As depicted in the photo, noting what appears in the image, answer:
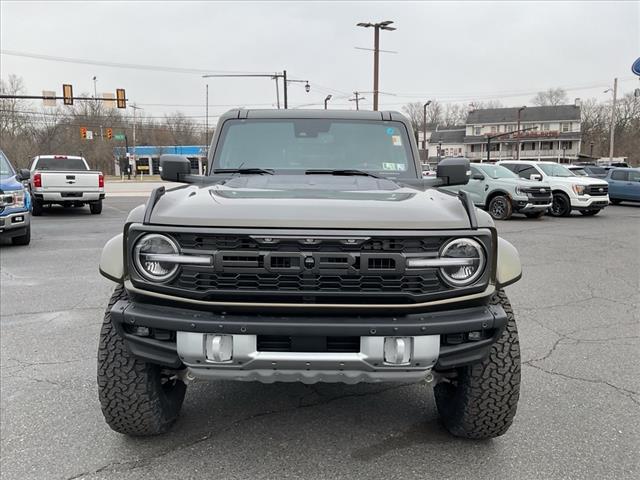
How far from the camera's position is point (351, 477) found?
8.14ft

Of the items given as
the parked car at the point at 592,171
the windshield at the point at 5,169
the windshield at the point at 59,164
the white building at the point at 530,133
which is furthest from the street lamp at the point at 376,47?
the white building at the point at 530,133

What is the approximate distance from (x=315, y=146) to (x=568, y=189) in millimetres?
14551

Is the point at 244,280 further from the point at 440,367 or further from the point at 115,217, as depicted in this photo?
the point at 115,217

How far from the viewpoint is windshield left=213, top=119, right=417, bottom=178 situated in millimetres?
3768

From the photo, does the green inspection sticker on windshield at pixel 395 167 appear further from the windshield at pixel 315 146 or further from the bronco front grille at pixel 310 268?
the bronco front grille at pixel 310 268

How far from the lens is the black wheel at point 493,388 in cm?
252

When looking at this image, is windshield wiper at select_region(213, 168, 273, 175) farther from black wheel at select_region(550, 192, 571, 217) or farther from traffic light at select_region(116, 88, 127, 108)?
traffic light at select_region(116, 88, 127, 108)

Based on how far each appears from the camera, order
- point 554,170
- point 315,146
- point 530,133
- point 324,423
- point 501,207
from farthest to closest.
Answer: point 530,133 < point 554,170 < point 501,207 < point 315,146 < point 324,423

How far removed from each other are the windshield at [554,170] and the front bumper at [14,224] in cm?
1474

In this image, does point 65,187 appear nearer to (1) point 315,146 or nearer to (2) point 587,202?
(1) point 315,146

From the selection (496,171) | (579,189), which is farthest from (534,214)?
(496,171)

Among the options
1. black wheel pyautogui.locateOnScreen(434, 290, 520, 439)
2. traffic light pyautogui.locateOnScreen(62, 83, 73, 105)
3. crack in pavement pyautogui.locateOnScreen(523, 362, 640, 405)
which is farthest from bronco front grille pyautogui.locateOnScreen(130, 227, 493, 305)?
traffic light pyautogui.locateOnScreen(62, 83, 73, 105)

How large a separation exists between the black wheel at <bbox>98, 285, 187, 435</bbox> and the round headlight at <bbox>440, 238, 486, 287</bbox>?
4.71 feet

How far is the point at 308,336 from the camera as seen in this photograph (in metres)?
2.15
